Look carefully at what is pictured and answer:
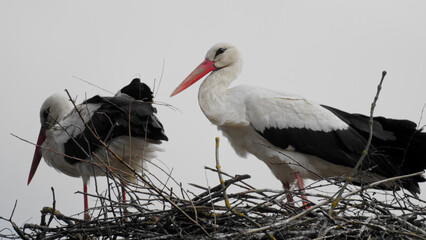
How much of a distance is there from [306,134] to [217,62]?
1224 millimetres

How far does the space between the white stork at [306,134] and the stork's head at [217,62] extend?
14.1 inches

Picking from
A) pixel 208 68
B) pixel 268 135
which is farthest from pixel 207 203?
pixel 208 68

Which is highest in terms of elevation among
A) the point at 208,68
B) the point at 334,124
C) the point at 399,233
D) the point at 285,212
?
the point at 208,68

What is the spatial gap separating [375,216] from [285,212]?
0.55 m

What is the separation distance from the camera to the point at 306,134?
5297 millimetres

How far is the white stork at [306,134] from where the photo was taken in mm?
5160

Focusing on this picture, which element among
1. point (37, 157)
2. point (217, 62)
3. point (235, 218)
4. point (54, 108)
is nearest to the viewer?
point (235, 218)

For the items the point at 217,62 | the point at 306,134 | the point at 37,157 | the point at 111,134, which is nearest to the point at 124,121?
the point at 111,134

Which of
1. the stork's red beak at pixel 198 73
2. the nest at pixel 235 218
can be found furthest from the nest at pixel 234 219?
the stork's red beak at pixel 198 73

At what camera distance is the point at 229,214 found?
3588mm

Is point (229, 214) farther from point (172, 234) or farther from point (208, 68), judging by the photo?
point (208, 68)

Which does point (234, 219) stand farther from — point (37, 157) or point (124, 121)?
point (37, 157)

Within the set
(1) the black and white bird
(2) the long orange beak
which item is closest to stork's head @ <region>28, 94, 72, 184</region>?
(2) the long orange beak

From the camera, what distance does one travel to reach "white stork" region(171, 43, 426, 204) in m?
5.16
